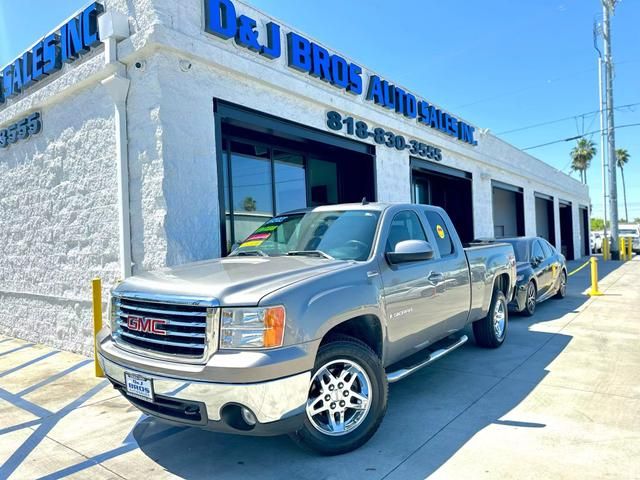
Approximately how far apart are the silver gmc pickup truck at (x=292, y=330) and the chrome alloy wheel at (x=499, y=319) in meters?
1.96

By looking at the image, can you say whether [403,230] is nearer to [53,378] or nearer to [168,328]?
[168,328]

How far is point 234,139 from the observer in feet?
28.9

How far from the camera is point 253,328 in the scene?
313 cm

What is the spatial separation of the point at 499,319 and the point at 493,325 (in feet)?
1.11

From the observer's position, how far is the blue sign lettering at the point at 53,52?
282 inches

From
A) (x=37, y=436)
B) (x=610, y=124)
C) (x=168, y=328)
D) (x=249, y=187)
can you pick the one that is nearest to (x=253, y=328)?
(x=168, y=328)

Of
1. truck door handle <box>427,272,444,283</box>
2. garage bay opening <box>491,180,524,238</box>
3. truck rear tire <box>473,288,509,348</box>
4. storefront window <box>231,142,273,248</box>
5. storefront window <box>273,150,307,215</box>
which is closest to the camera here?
truck door handle <box>427,272,444,283</box>

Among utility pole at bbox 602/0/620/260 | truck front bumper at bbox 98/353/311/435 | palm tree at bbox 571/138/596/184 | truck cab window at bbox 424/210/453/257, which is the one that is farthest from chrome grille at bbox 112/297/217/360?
palm tree at bbox 571/138/596/184

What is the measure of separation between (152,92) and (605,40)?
2856cm

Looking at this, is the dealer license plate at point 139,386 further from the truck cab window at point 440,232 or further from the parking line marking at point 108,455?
the truck cab window at point 440,232

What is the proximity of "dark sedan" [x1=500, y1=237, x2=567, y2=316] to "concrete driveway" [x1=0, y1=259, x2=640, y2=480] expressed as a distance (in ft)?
8.18

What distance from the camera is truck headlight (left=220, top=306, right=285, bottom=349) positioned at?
10.3 ft

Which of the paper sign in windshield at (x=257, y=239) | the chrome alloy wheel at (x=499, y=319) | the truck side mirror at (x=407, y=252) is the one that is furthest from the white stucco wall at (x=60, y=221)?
the chrome alloy wheel at (x=499, y=319)

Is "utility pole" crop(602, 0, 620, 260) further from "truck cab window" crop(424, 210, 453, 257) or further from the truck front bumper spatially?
the truck front bumper
